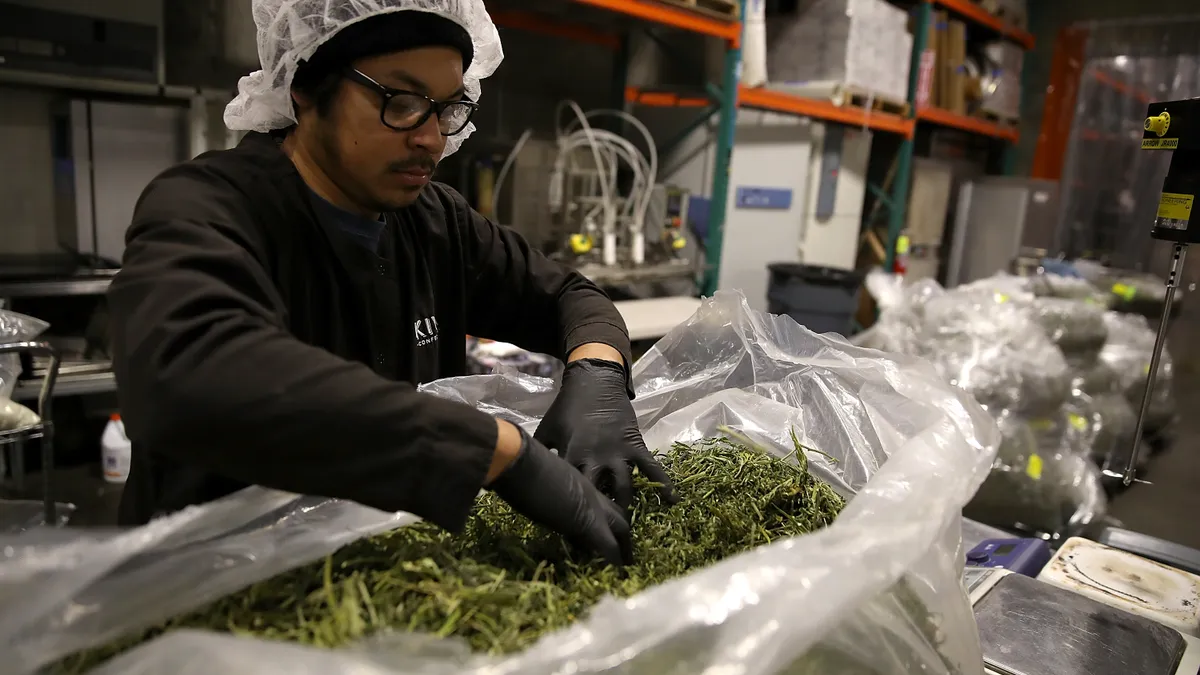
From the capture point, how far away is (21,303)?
7.79ft

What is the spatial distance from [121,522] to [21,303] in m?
1.91

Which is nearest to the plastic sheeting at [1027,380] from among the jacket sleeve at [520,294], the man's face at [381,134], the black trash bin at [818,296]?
the black trash bin at [818,296]

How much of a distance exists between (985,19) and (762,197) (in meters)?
2.26

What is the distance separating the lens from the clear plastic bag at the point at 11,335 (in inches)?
72.0

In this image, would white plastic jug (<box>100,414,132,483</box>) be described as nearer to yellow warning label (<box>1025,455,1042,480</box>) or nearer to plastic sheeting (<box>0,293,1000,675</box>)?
plastic sheeting (<box>0,293,1000,675</box>)

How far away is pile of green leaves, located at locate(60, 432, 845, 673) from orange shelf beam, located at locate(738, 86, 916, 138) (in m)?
2.43

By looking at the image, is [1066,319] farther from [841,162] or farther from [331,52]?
[331,52]

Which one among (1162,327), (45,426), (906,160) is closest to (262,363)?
(1162,327)

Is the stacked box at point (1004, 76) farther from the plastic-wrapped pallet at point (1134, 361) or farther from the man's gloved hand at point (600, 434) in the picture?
the man's gloved hand at point (600, 434)

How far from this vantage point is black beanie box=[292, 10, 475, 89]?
→ 835mm

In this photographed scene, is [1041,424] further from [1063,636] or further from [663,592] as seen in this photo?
[663,592]

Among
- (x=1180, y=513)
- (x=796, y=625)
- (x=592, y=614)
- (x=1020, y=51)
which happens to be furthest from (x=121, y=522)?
(x=1020, y=51)

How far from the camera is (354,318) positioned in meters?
0.98

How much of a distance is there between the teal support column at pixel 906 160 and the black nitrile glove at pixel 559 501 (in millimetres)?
3865
